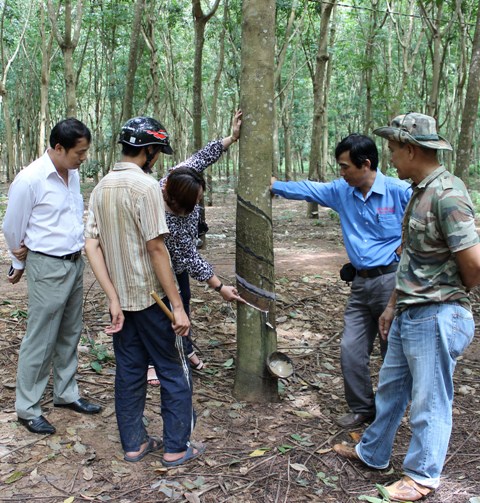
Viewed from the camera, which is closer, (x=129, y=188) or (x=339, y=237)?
(x=129, y=188)

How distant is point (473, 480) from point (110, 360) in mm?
2837

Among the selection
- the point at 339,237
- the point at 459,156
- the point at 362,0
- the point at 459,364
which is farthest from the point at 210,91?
the point at 459,364

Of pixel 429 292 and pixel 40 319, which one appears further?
pixel 40 319

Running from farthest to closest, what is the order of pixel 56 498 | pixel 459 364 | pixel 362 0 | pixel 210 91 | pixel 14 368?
1. pixel 210 91
2. pixel 362 0
3. pixel 459 364
4. pixel 14 368
5. pixel 56 498

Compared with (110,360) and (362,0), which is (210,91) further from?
(110,360)

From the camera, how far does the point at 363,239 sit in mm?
3535

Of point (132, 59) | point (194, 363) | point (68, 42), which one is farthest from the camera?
point (68, 42)

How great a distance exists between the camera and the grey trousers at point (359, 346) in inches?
141

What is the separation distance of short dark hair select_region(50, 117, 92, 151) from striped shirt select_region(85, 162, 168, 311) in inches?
20.1

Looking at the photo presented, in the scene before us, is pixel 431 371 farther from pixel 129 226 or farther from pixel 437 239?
pixel 129 226

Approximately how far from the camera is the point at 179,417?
9.99 feet

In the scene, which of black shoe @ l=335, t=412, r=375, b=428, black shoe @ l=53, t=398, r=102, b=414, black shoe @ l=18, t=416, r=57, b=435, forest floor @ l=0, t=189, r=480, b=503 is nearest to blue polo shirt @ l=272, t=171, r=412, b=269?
black shoe @ l=335, t=412, r=375, b=428

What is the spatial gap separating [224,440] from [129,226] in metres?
1.53

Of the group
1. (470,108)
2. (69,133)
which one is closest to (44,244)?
(69,133)
